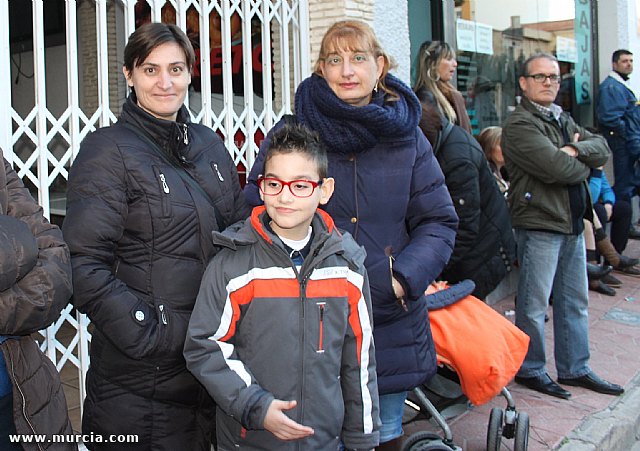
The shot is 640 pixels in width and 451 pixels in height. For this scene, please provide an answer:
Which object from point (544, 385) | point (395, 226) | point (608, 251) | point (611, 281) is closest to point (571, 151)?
point (544, 385)

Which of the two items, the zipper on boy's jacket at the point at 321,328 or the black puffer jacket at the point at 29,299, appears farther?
the zipper on boy's jacket at the point at 321,328

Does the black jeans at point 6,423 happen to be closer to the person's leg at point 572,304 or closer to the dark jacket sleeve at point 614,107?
the person's leg at point 572,304

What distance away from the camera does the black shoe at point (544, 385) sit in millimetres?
4578

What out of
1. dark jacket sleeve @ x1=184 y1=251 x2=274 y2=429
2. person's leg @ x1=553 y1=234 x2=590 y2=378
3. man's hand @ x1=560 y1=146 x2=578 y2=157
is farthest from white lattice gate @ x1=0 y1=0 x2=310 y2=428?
person's leg @ x1=553 y1=234 x2=590 y2=378

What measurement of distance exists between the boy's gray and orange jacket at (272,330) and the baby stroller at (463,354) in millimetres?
962

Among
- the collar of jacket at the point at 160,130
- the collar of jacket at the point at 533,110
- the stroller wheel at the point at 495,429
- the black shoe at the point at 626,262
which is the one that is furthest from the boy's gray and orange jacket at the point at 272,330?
the black shoe at the point at 626,262

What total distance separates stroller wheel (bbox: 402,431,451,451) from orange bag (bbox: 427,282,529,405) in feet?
→ 0.82

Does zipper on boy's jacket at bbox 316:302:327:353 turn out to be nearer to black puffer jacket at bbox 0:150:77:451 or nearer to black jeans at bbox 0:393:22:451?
black puffer jacket at bbox 0:150:77:451

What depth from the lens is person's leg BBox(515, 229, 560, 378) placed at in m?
4.52

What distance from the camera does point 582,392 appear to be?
4.69 m

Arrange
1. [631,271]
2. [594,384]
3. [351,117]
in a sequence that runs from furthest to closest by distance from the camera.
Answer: [631,271], [594,384], [351,117]

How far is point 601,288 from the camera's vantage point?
24.8ft

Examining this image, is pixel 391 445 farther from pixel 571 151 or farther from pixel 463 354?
pixel 571 151

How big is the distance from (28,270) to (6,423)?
46 cm
